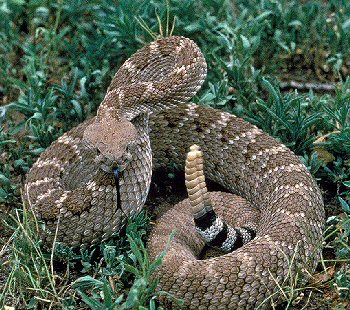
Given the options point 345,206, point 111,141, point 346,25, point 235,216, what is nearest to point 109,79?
point 111,141

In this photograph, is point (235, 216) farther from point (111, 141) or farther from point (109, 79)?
point (109, 79)

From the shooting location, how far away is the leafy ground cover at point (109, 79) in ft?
18.0

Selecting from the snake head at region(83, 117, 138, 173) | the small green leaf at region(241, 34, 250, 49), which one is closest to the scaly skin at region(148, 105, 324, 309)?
the snake head at region(83, 117, 138, 173)

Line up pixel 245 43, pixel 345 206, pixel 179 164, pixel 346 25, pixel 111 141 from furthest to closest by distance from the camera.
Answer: pixel 346 25 → pixel 245 43 → pixel 179 164 → pixel 345 206 → pixel 111 141

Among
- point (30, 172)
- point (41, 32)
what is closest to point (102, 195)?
point (30, 172)

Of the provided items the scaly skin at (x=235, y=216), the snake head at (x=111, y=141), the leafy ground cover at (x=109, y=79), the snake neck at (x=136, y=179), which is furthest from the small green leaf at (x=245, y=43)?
the snake head at (x=111, y=141)

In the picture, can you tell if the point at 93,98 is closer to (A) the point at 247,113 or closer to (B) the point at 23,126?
(B) the point at 23,126

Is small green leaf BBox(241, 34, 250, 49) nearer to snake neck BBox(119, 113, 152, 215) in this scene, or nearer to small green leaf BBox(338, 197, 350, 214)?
snake neck BBox(119, 113, 152, 215)

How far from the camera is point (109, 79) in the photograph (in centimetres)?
775

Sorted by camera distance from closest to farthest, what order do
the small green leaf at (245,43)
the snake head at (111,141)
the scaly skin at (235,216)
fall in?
the scaly skin at (235,216)
the snake head at (111,141)
the small green leaf at (245,43)

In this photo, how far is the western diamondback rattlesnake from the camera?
207 inches

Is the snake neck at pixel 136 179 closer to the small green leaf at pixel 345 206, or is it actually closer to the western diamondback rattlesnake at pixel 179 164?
the western diamondback rattlesnake at pixel 179 164

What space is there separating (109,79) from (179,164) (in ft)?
4.43

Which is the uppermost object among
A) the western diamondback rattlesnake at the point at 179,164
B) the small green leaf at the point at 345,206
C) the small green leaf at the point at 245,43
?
the small green leaf at the point at 245,43
